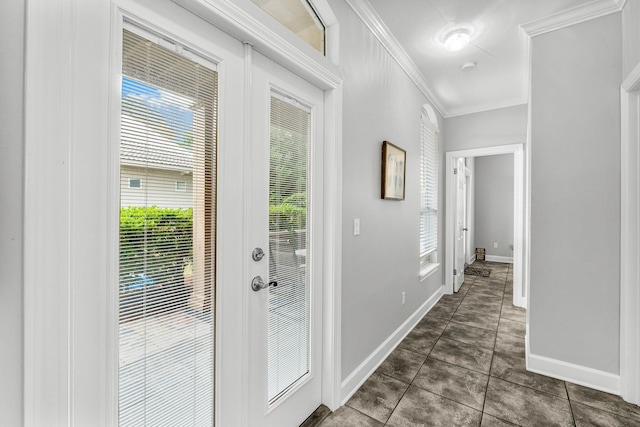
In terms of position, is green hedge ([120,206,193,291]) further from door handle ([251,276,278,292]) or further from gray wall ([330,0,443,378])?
gray wall ([330,0,443,378])

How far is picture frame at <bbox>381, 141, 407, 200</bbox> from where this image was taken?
230 cm

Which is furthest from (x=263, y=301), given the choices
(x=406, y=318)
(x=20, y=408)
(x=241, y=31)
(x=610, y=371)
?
(x=610, y=371)

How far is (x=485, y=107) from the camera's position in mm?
3779

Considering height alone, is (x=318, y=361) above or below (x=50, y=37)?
below

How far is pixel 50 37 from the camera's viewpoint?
2.35 ft

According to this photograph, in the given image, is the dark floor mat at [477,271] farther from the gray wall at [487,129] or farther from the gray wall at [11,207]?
the gray wall at [11,207]

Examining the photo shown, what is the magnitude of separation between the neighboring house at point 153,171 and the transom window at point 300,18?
0.83 meters

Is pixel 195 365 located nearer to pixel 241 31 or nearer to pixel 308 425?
pixel 308 425

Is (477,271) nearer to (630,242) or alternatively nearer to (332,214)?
(630,242)

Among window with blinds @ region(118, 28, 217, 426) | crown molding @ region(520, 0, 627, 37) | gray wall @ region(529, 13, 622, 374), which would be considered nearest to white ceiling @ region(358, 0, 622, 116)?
crown molding @ region(520, 0, 627, 37)

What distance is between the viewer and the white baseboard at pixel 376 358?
74.0 inches

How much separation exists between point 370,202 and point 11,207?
1860 mm

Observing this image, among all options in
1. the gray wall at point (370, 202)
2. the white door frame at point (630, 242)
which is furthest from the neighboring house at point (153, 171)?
the white door frame at point (630, 242)

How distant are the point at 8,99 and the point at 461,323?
363cm
